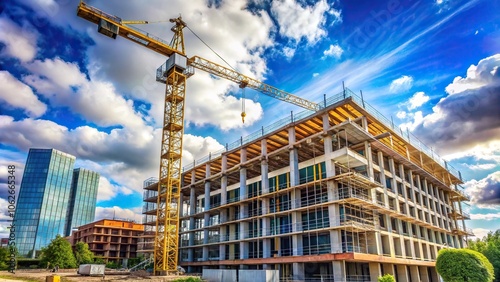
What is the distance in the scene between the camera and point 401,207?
140 ft

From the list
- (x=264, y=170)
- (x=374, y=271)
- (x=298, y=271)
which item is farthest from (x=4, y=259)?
(x=374, y=271)

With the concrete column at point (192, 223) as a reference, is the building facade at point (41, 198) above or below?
above

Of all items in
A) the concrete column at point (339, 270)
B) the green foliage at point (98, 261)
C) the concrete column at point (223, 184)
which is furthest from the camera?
the green foliage at point (98, 261)

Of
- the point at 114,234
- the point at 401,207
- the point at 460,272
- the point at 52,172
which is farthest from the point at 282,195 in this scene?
the point at 52,172

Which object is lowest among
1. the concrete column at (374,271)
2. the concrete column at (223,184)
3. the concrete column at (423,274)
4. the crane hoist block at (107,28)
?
the concrete column at (423,274)

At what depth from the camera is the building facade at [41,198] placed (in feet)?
366

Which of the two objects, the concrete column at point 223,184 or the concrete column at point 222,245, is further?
the concrete column at point 223,184

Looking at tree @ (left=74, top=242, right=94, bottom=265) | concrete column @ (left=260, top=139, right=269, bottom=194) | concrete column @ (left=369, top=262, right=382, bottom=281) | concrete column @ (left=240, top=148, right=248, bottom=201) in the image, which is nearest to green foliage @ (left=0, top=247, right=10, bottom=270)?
tree @ (left=74, top=242, right=94, bottom=265)

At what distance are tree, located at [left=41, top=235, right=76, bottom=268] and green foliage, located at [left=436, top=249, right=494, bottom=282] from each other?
56787mm

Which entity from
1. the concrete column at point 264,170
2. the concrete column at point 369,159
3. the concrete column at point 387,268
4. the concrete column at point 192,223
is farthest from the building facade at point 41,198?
the concrete column at point 369,159

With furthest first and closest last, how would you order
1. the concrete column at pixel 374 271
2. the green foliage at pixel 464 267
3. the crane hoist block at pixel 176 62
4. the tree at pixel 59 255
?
1. the tree at pixel 59 255
2. the crane hoist block at pixel 176 62
3. the concrete column at pixel 374 271
4. the green foliage at pixel 464 267

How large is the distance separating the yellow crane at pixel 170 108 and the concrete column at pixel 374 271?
2549 cm

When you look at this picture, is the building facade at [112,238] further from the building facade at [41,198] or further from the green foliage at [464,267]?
the green foliage at [464,267]

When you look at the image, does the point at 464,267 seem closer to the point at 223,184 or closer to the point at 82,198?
the point at 223,184
